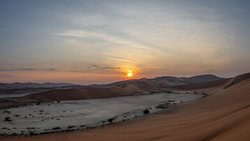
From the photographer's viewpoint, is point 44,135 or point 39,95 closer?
point 44,135

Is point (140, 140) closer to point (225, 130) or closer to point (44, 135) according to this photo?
point (225, 130)

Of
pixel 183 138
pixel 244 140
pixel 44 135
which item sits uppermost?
pixel 244 140

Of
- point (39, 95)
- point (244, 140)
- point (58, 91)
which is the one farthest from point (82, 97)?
point (244, 140)

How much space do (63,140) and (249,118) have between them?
25.9ft

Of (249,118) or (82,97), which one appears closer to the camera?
(249,118)

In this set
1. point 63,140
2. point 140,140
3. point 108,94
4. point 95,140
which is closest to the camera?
point 140,140

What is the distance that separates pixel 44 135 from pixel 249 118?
32.8 feet

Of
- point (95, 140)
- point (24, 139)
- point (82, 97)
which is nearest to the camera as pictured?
point (95, 140)

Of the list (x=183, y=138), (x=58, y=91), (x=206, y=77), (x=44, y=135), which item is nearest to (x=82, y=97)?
(x=58, y=91)

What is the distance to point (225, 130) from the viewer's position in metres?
6.33

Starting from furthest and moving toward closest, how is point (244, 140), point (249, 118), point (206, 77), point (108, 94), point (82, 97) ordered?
1. point (206, 77)
2. point (108, 94)
3. point (82, 97)
4. point (249, 118)
5. point (244, 140)

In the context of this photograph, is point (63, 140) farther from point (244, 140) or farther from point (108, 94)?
point (108, 94)

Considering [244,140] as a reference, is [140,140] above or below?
below

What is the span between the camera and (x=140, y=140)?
25.9 ft
